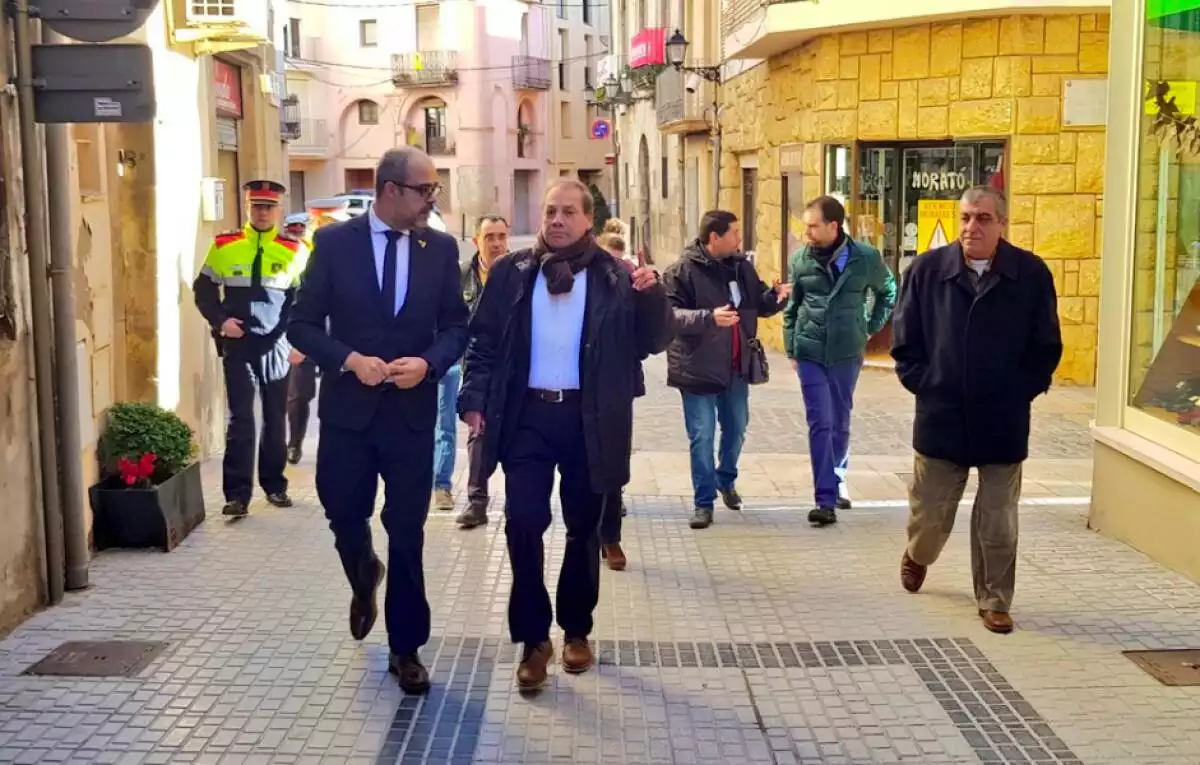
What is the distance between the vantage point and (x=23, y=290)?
18.9 ft

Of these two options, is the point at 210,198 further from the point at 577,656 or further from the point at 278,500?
the point at 577,656

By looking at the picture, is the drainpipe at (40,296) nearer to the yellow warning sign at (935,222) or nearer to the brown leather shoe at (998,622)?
the brown leather shoe at (998,622)

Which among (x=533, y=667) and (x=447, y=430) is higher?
(x=447, y=430)

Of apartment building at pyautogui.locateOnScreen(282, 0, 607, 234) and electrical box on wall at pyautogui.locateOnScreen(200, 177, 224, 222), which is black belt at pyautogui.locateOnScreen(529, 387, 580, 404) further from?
apartment building at pyautogui.locateOnScreen(282, 0, 607, 234)

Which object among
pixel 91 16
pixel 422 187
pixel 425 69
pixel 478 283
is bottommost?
pixel 478 283

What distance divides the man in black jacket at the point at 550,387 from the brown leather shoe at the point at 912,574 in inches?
69.8

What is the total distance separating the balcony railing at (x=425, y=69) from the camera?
5228 centimetres

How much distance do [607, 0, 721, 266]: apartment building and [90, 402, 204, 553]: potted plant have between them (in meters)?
12.5

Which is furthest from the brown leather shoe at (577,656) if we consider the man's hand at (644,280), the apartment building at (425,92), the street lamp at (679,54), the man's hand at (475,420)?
the apartment building at (425,92)

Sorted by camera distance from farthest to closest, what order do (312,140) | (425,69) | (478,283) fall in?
1. (312,140)
2. (425,69)
3. (478,283)

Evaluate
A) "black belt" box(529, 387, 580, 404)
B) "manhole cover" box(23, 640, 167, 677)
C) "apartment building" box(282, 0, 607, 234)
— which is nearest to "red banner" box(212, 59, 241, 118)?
"manhole cover" box(23, 640, 167, 677)

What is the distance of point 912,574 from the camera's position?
244 inches

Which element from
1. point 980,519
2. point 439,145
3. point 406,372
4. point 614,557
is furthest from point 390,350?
point 439,145

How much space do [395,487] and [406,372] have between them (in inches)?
18.0
